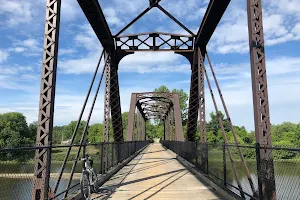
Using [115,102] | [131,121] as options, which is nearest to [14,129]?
[131,121]

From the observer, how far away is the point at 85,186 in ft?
21.8

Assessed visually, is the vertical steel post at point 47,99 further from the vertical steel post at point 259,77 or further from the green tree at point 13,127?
the green tree at point 13,127

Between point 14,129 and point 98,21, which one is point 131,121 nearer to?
point 98,21

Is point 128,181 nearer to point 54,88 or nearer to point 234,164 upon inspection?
point 234,164

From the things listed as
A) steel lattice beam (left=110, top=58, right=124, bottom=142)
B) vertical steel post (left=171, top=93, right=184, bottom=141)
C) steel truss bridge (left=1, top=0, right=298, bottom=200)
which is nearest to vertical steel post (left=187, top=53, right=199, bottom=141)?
steel truss bridge (left=1, top=0, right=298, bottom=200)

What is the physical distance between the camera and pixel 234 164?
7.50 m

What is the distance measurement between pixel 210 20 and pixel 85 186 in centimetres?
801

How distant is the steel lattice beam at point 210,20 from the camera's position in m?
10.2

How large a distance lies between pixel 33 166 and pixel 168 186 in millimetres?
4319

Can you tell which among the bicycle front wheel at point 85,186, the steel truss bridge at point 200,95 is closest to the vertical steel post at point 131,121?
the steel truss bridge at point 200,95

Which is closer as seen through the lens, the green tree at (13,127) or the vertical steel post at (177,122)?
the vertical steel post at (177,122)

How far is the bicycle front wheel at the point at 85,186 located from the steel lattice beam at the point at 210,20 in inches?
284

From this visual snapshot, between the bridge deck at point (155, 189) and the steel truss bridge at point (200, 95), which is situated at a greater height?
the steel truss bridge at point (200, 95)

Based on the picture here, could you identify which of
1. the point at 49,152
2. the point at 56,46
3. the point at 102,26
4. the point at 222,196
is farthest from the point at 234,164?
the point at 102,26
